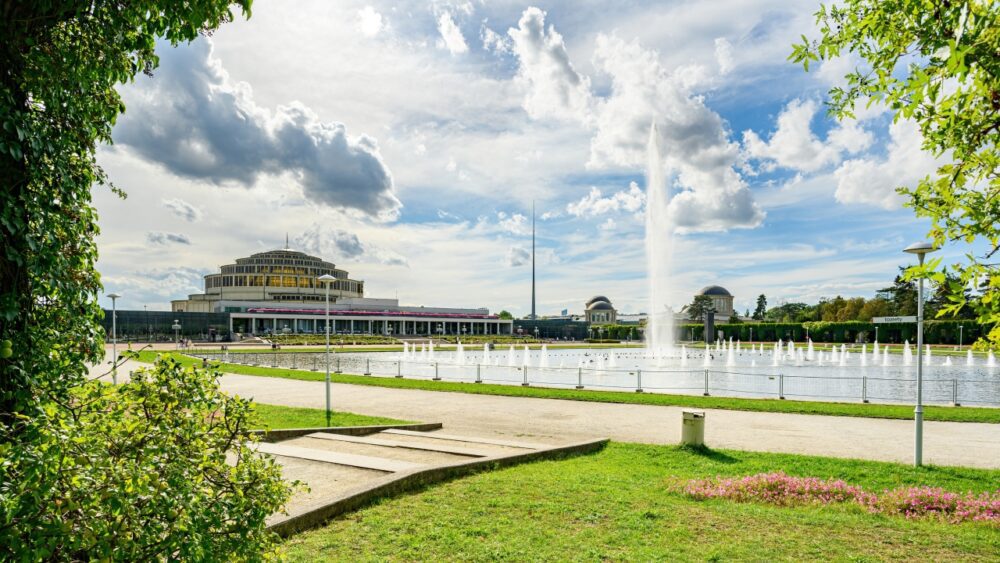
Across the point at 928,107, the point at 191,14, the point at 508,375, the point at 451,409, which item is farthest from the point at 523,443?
the point at 508,375

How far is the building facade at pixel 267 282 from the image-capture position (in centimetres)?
13888

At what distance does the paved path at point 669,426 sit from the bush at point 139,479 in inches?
444

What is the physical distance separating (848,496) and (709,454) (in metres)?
3.60

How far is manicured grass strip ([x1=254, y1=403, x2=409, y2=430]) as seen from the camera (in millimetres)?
15969

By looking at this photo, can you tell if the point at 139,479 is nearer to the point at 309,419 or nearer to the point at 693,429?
the point at 693,429

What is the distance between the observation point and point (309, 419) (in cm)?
1691

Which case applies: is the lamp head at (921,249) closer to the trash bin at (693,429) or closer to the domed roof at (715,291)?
the trash bin at (693,429)

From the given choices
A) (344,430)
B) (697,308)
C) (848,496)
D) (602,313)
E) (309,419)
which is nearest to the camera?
(848,496)

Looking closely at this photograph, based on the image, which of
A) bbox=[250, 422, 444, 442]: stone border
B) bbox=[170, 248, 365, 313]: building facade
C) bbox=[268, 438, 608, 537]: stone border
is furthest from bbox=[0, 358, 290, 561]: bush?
bbox=[170, 248, 365, 313]: building facade

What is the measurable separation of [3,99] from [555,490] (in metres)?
8.48

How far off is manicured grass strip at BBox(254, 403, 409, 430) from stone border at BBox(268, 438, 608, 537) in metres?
5.46

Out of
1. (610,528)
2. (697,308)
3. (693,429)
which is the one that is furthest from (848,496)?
(697,308)

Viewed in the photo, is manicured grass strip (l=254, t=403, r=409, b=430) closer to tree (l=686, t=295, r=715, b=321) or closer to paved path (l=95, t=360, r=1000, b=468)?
paved path (l=95, t=360, r=1000, b=468)

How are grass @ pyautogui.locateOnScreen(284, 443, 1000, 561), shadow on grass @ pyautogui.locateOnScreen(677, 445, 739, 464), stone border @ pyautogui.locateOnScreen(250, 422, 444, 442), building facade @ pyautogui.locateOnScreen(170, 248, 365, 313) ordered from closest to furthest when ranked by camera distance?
grass @ pyautogui.locateOnScreen(284, 443, 1000, 561), shadow on grass @ pyautogui.locateOnScreen(677, 445, 739, 464), stone border @ pyautogui.locateOnScreen(250, 422, 444, 442), building facade @ pyautogui.locateOnScreen(170, 248, 365, 313)
